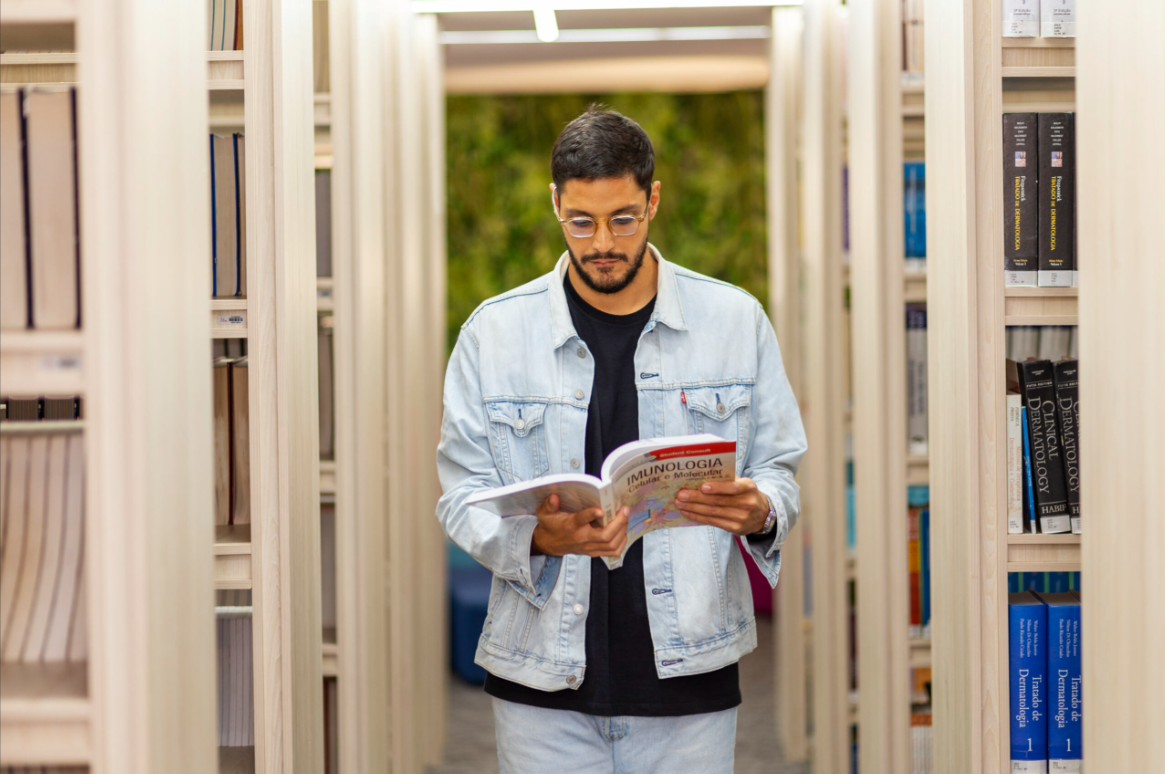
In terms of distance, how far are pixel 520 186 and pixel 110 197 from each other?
5.25m

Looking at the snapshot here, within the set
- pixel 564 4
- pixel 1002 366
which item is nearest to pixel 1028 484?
pixel 1002 366

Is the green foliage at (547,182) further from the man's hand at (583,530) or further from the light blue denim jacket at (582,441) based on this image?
the man's hand at (583,530)

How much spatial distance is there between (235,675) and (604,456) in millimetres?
986

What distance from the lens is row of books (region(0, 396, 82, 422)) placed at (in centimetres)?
220

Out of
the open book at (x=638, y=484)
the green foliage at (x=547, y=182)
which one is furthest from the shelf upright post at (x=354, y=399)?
the green foliage at (x=547, y=182)

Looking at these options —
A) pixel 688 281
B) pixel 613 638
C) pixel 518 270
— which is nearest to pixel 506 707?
pixel 613 638

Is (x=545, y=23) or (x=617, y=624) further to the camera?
(x=545, y=23)

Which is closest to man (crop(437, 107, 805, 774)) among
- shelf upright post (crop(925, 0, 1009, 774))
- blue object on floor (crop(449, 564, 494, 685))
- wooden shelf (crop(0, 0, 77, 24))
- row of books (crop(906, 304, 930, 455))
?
shelf upright post (crop(925, 0, 1009, 774))

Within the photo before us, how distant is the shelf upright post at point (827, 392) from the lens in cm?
340

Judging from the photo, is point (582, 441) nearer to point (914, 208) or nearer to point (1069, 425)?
point (1069, 425)

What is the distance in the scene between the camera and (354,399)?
2.67 meters

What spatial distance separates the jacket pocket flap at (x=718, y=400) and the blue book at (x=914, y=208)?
119 centimetres

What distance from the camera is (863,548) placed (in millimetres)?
2854

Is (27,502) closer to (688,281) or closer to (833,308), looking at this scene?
(688,281)
